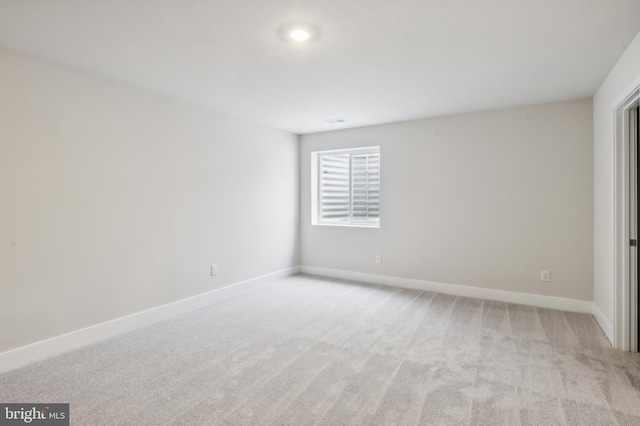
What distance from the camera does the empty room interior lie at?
214cm

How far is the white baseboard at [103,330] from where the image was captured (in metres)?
2.62

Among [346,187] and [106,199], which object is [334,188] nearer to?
[346,187]

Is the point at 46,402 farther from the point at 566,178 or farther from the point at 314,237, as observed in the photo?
the point at 566,178

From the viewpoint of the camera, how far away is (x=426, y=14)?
2.08m

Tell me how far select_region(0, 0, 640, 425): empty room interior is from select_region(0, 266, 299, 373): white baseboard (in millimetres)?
21

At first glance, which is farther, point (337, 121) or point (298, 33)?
point (337, 121)

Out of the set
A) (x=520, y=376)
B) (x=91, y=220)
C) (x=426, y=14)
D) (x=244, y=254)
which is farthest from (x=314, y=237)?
(x=426, y=14)

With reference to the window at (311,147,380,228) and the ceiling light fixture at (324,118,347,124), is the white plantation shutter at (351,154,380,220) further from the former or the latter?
the ceiling light fixture at (324,118,347,124)

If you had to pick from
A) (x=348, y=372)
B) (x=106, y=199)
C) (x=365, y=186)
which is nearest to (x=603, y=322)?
(x=348, y=372)

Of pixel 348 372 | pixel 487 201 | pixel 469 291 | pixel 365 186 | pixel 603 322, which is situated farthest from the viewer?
pixel 365 186

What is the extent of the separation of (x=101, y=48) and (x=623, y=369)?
14.9ft

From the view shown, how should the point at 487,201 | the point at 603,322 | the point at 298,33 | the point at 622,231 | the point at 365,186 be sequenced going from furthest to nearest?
the point at 365,186, the point at 487,201, the point at 603,322, the point at 622,231, the point at 298,33

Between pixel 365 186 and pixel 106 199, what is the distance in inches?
140

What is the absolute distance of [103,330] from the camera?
10.4 ft
